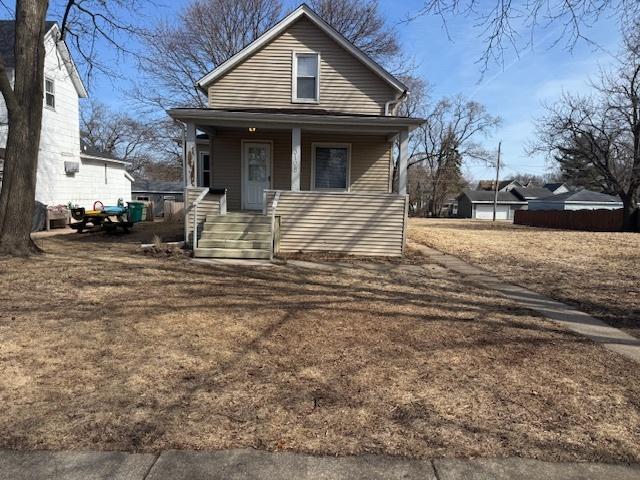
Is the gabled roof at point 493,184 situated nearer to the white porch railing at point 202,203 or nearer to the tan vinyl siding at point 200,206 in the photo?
the white porch railing at point 202,203

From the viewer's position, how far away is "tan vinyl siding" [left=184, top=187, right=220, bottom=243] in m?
11.0

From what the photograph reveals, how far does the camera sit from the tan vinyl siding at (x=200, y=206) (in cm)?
1100

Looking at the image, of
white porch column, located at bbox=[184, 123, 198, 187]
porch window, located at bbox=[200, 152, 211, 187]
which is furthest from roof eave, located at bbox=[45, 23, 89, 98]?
white porch column, located at bbox=[184, 123, 198, 187]

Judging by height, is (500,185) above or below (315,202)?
above

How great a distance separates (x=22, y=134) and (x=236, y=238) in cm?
471

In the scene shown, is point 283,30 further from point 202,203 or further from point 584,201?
point 584,201

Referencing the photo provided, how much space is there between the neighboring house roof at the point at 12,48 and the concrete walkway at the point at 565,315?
15.4 meters

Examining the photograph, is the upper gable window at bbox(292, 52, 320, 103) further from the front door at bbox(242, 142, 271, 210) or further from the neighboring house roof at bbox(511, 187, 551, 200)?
the neighboring house roof at bbox(511, 187, 551, 200)

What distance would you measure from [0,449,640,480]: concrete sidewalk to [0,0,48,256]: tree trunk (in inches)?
298

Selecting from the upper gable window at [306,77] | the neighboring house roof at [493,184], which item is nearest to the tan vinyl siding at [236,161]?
the upper gable window at [306,77]

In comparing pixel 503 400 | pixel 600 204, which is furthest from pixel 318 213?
pixel 600 204

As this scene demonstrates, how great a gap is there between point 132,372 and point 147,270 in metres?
4.69

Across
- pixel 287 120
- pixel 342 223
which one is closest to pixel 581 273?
pixel 342 223

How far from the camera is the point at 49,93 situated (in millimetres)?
17406
